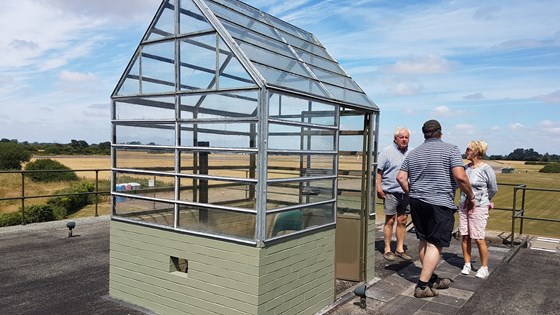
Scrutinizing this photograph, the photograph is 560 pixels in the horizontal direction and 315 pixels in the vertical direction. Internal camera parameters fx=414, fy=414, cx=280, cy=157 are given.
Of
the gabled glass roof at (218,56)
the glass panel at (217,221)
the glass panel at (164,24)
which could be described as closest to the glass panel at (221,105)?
the gabled glass roof at (218,56)

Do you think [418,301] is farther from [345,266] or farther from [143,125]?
[143,125]

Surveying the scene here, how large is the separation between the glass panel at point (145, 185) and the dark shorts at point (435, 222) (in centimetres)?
288

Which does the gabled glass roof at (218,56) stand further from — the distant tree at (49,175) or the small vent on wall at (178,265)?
the distant tree at (49,175)

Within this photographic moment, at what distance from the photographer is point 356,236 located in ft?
17.8

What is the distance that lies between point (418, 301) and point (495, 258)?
280 centimetres

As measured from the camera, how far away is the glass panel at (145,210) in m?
4.51

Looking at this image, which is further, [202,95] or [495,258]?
[495,258]

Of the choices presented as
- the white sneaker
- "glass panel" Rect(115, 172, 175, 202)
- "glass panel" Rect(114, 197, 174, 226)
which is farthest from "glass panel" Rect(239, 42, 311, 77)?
the white sneaker

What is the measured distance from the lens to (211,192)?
14.9ft

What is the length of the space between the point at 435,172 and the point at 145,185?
133 inches

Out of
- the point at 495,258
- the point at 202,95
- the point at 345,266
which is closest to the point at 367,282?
the point at 345,266

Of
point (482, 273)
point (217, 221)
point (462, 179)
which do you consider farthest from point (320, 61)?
point (482, 273)

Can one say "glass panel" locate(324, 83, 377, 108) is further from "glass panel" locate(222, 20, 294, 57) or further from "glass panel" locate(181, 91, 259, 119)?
"glass panel" locate(181, 91, 259, 119)

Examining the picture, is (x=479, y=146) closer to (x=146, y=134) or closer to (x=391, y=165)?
(x=391, y=165)
